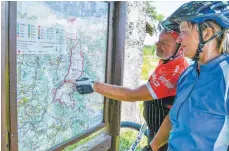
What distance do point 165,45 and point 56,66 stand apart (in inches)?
48.4

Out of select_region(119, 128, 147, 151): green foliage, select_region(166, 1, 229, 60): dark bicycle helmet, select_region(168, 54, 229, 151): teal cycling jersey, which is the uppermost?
select_region(166, 1, 229, 60): dark bicycle helmet

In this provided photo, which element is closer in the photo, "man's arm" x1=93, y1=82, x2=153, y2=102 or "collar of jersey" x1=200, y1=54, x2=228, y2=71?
"collar of jersey" x1=200, y1=54, x2=228, y2=71

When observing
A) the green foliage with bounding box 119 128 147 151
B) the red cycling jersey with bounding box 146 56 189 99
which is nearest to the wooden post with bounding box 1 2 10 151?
the red cycling jersey with bounding box 146 56 189 99

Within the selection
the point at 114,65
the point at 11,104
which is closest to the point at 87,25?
the point at 114,65

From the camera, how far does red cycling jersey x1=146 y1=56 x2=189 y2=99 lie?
7.78 ft

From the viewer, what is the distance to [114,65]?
2.47 m

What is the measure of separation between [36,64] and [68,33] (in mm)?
368

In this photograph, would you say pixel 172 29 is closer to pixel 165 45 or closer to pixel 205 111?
pixel 165 45

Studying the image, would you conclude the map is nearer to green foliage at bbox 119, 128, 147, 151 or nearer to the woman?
the woman

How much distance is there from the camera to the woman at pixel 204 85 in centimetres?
174

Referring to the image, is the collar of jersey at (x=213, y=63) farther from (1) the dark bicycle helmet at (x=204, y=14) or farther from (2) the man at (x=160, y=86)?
(2) the man at (x=160, y=86)

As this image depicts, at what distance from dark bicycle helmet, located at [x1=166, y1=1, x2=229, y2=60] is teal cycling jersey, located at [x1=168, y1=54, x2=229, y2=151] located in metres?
0.19

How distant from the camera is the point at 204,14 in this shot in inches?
75.3

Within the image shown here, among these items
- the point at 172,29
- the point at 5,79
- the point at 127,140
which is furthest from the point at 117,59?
the point at 127,140
